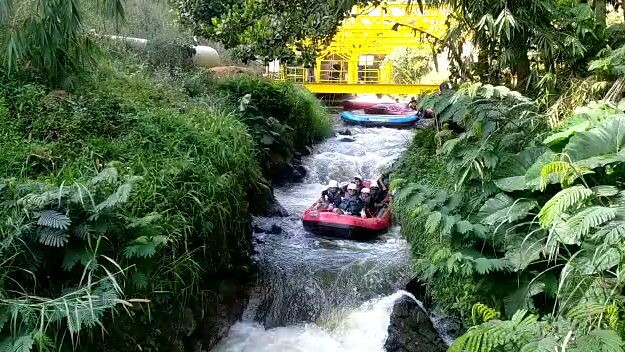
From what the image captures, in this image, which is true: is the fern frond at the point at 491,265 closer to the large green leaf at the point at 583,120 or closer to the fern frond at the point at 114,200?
the large green leaf at the point at 583,120

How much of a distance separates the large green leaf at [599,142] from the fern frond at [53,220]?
3381 millimetres

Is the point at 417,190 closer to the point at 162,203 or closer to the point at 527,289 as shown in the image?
the point at 527,289

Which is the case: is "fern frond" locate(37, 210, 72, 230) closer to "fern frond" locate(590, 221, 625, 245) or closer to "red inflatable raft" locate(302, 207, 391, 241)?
"fern frond" locate(590, 221, 625, 245)

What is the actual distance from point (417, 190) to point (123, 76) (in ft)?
14.1

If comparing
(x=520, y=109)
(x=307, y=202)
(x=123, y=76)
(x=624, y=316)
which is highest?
(x=123, y=76)

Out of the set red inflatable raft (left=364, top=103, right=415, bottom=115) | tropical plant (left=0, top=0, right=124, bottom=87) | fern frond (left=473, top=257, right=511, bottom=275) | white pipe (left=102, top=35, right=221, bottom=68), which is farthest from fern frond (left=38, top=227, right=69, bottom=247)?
red inflatable raft (left=364, top=103, right=415, bottom=115)

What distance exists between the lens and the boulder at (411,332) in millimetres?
4711

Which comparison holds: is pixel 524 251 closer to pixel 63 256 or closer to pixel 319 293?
pixel 319 293

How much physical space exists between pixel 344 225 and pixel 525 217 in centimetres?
299

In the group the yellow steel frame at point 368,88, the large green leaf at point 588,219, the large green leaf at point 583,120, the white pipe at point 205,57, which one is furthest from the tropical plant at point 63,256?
the yellow steel frame at point 368,88

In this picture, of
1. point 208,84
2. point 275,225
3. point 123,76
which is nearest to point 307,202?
point 275,225

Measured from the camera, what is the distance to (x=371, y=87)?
50.4 ft

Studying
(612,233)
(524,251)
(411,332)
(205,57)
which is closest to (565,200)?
(612,233)

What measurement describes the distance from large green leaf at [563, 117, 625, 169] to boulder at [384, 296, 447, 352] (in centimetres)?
193
